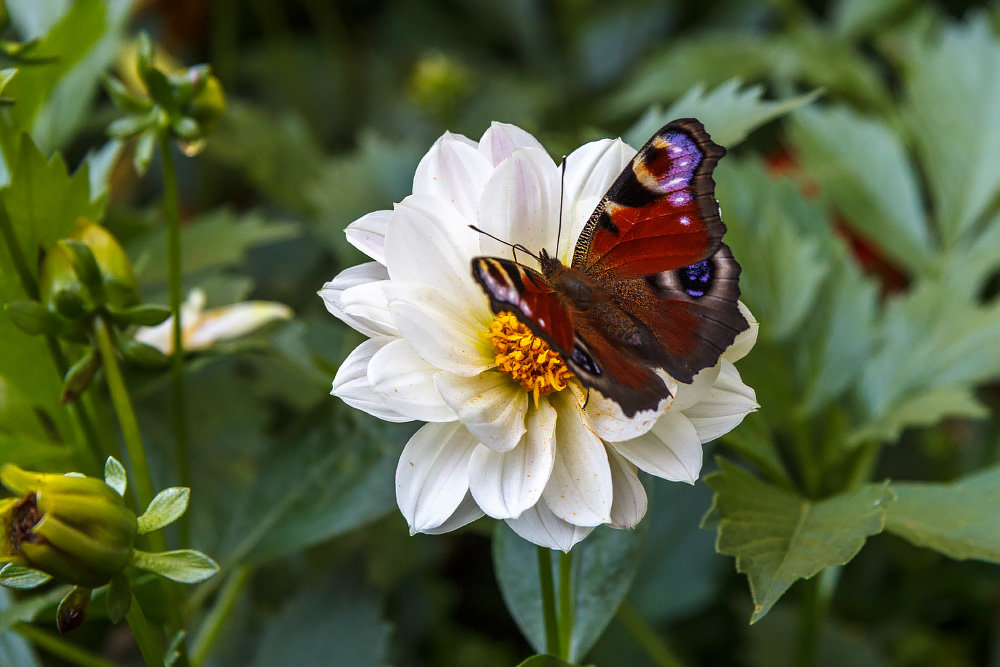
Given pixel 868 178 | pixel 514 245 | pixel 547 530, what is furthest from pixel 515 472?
pixel 868 178

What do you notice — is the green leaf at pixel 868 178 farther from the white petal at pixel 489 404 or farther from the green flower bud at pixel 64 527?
the green flower bud at pixel 64 527

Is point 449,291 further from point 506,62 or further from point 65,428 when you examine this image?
point 506,62

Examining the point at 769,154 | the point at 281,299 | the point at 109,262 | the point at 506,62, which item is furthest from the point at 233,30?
the point at 109,262

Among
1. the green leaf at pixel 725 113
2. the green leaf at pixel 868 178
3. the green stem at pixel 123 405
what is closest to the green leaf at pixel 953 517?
the green leaf at pixel 725 113

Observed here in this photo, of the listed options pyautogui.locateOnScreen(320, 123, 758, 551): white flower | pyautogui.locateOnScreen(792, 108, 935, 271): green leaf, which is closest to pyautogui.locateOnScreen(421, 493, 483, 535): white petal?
pyautogui.locateOnScreen(320, 123, 758, 551): white flower

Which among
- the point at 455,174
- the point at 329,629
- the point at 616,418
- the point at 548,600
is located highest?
the point at 455,174

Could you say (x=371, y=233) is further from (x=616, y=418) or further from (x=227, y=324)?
(x=227, y=324)
